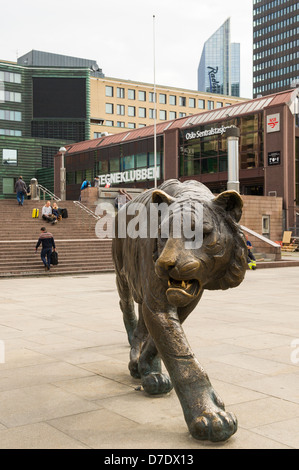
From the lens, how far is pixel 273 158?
116 feet

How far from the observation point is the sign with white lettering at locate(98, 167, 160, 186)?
4522 cm

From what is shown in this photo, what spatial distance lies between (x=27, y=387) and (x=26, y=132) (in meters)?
63.1

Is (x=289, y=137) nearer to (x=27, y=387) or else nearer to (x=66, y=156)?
(x=66, y=156)

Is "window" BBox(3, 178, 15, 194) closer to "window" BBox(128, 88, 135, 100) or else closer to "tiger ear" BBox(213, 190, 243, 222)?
"window" BBox(128, 88, 135, 100)

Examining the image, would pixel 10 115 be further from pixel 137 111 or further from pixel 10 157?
pixel 137 111

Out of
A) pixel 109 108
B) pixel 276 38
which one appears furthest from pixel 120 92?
pixel 276 38

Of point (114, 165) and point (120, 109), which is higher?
point (120, 109)

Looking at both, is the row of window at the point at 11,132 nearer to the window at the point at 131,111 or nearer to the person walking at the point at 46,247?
the window at the point at 131,111

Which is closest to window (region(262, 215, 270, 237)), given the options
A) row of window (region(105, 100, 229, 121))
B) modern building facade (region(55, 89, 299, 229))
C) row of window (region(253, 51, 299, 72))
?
modern building facade (region(55, 89, 299, 229))

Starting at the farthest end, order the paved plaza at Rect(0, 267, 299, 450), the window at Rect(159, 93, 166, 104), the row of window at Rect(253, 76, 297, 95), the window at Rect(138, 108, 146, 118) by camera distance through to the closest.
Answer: the row of window at Rect(253, 76, 297, 95) < the window at Rect(159, 93, 166, 104) < the window at Rect(138, 108, 146, 118) < the paved plaza at Rect(0, 267, 299, 450)

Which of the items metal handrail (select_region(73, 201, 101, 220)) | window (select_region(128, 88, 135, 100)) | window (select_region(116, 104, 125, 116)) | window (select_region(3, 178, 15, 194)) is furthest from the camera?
window (select_region(128, 88, 135, 100))

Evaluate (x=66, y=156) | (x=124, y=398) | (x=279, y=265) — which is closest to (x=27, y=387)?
(x=124, y=398)

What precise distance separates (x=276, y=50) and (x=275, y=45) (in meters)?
1.28

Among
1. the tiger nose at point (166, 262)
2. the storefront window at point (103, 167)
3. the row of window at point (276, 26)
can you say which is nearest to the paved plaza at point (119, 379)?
the tiger nose at point (166, 262)
